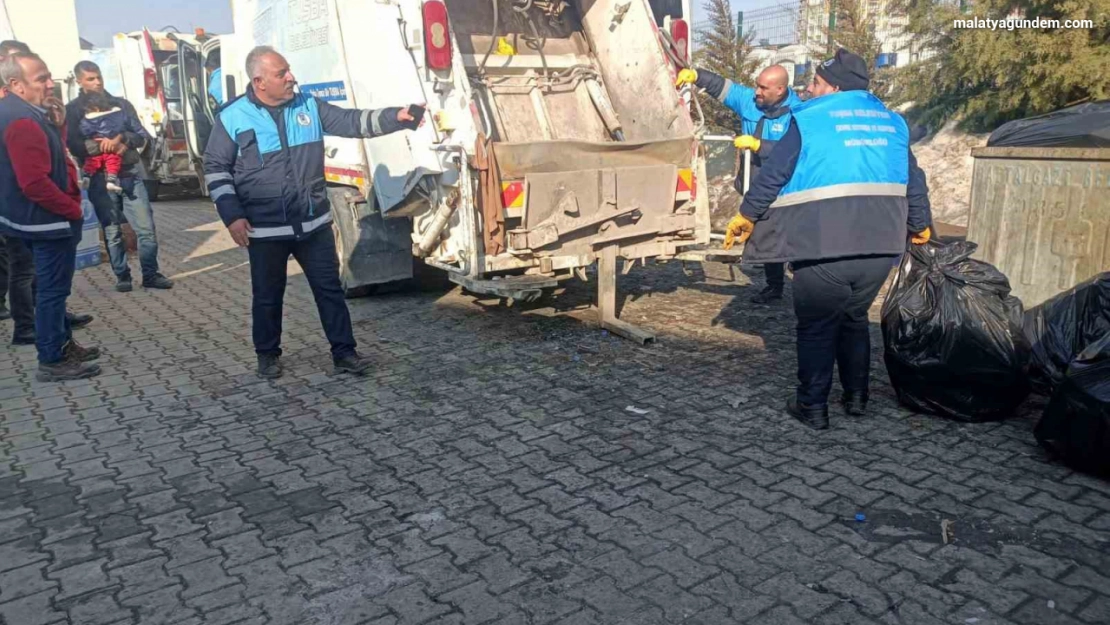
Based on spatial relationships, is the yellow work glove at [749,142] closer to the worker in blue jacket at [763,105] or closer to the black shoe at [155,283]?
the worker in blue jacket at [763,105]

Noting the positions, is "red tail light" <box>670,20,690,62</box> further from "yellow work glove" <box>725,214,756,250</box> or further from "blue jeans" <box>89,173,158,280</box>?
"blue jeans" <box>89,173,158,280</box>

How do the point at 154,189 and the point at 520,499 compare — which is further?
the point at 154,189

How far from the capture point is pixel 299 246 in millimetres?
4703

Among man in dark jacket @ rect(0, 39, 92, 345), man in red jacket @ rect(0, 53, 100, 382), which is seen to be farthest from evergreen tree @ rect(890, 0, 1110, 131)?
man in dark jacket @ rect(0, 39, 92, 345)

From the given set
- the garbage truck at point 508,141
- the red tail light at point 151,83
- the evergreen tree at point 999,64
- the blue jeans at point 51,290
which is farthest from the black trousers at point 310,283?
the red tail light at point 151,83

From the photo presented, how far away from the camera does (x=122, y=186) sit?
684cm

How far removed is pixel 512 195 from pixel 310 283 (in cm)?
126

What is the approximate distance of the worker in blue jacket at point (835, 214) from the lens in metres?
3.69

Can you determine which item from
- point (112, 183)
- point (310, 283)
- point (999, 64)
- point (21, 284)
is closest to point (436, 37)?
point (310, 283)

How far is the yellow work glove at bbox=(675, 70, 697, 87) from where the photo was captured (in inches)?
224

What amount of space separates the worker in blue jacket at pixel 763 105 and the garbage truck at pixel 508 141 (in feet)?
0.99

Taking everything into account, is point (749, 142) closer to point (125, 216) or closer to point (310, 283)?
point (310, 283)

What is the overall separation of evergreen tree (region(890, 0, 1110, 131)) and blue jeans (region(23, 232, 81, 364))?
26.9 ft

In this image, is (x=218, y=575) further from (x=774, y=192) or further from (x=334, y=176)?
(x=334, y=176)
